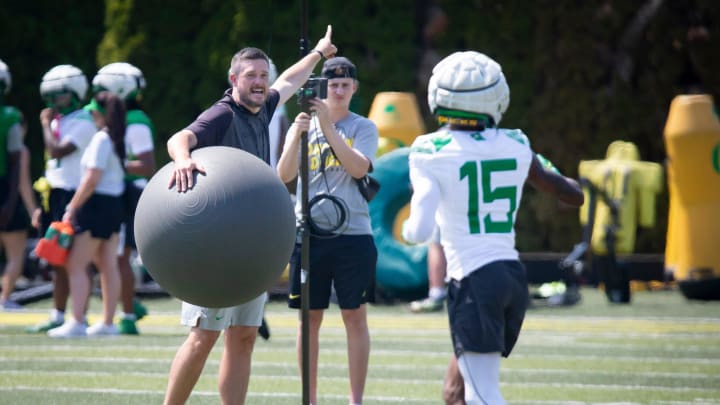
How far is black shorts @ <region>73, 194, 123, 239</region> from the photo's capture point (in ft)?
40.5

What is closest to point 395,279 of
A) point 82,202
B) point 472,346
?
point 82,202

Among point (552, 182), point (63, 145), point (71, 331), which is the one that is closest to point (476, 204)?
point (552, 182)

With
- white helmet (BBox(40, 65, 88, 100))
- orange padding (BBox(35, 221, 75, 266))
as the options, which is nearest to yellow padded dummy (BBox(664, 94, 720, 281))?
white helmet (BBox(40, 65, 88, 100))

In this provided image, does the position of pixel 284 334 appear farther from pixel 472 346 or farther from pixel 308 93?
pixel 472 346

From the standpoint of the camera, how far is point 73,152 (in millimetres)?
13023

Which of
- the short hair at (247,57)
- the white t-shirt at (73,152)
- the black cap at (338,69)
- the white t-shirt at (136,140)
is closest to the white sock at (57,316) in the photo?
the white t-shirt at (73,152)

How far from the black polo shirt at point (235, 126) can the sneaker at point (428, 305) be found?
27.6 feet

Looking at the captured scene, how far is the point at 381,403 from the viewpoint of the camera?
29.6 ft

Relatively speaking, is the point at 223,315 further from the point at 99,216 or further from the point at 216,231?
the point at 99,216

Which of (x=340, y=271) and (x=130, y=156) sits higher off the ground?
(x=130, y=156)

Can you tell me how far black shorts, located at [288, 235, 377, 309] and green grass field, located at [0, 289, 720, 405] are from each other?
91 cm

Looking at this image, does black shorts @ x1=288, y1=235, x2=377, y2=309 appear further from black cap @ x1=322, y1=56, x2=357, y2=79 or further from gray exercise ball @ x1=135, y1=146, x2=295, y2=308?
gray exercise ball @ x1=135, y1=146, x2=295, y2=308

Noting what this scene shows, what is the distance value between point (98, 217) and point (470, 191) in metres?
6.58

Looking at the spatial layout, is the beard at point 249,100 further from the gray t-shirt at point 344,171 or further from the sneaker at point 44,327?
the sneaker at point 44,327
